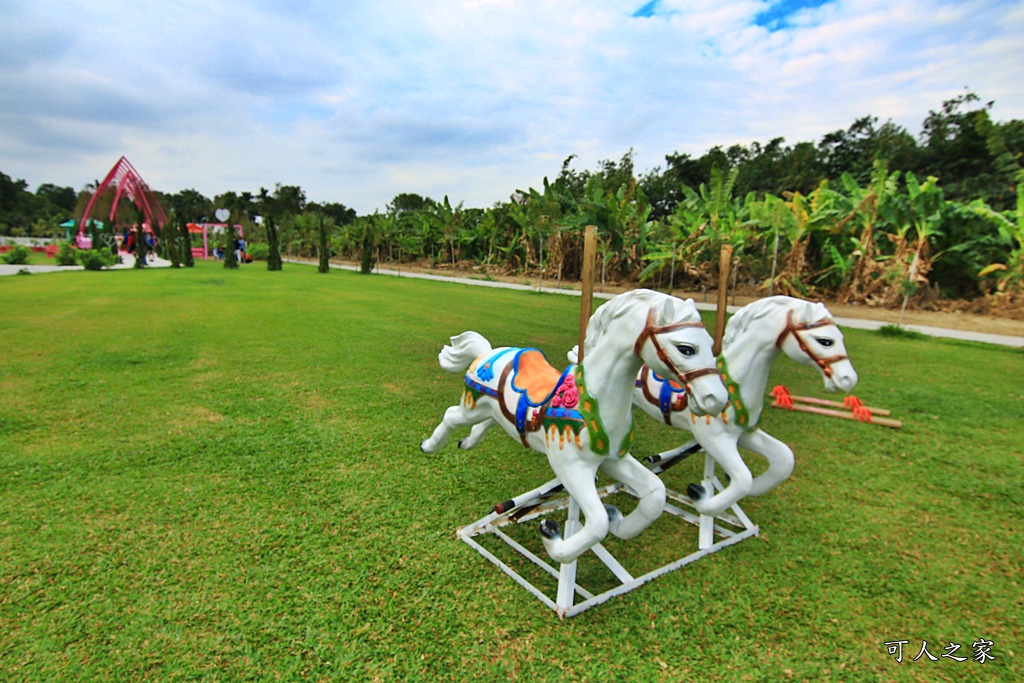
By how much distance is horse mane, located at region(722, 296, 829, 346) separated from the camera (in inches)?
98.8

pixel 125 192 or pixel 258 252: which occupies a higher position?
pixel 125 192

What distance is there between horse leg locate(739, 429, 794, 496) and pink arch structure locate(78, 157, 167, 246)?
1381 inches

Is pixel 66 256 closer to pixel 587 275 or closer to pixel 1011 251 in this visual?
pixel 587 275

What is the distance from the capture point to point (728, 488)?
2574mm

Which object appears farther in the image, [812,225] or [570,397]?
[812,225]

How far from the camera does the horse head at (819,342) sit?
2.46 meters

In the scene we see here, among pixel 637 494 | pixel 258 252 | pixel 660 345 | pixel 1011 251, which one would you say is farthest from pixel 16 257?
pixel 1011 251

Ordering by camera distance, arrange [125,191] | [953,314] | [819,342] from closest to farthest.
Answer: [819,342] → [953,314] → [125,191]

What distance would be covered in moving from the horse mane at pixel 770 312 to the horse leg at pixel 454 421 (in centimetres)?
141

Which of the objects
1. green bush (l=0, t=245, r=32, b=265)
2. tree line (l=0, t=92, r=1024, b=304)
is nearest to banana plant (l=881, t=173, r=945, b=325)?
tree line (l=0, t=92, r=1024, b=304)

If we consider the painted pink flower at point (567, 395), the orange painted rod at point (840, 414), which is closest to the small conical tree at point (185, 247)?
the orange painted rod at point (840, 414)

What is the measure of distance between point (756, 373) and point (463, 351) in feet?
Answer: 5.13

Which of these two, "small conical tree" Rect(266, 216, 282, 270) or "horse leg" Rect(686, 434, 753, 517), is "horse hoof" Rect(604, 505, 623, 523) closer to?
"horse leg" Rect(686, 434, 753, 517)

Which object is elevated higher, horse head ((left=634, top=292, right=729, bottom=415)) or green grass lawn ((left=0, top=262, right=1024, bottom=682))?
horse head ((left=634, top=292, right=729, bottom=415))
